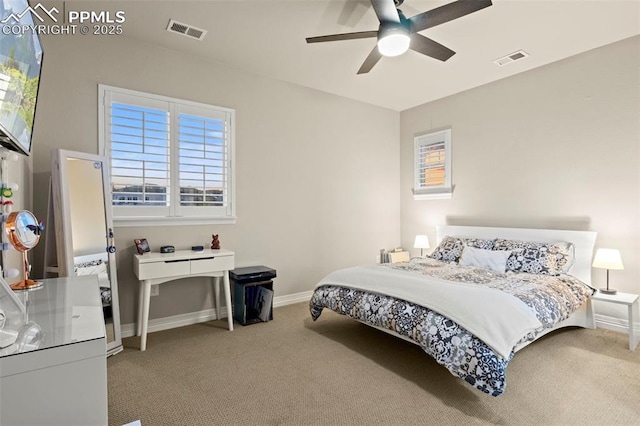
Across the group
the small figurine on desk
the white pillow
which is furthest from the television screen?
the white pillow

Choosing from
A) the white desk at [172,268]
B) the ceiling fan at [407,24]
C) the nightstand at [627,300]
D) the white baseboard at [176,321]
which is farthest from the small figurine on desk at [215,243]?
the nightstand at [627,300]

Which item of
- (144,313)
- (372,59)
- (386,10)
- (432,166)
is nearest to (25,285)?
(144,313)

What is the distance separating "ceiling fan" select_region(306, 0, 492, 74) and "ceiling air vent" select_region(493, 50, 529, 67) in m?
1.34

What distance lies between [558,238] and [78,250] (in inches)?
182

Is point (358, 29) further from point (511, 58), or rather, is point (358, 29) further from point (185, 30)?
point (511, 58)

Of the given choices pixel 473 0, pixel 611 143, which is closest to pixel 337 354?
pixel 473 0

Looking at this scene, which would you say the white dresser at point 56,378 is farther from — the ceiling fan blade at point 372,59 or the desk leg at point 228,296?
the ceiling fan blade at point 372,59

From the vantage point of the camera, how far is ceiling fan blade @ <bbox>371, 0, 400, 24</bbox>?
7.21 feet

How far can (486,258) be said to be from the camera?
375cm

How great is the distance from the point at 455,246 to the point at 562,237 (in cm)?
110

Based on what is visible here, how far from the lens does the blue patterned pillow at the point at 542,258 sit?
11.3ft

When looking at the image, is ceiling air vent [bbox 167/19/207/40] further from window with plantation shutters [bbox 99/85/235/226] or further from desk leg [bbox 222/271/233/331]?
desk leg [bbox 222/271/233/331]

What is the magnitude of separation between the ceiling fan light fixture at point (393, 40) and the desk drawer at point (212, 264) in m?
2.37

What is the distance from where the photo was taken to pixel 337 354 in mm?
2863
